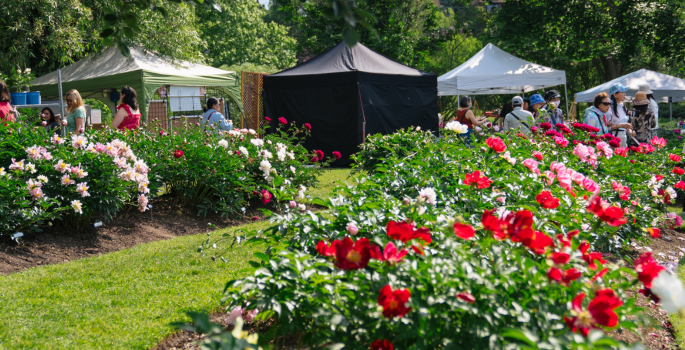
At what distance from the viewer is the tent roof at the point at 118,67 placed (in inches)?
505

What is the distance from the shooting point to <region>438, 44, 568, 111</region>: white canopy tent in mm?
13227

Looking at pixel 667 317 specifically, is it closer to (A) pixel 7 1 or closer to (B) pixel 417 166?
(B) pixel 417 166

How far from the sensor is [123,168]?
468cm

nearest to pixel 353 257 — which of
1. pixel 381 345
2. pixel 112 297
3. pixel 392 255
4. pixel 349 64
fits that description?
pixel 392 255

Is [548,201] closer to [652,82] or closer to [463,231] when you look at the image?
[463,231]

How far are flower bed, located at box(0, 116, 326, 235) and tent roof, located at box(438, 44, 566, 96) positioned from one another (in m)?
8.53

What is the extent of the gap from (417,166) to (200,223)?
119 inches

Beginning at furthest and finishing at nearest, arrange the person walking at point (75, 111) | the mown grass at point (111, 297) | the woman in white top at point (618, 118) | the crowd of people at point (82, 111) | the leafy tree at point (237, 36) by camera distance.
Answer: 1. the leafy tree at point (237, 36)
2. the woman in white top at point (618, 118)
3. the person walking at point (75, 111)
4. the crowd of people at point (82, 111)
5. the mown grass at point (111, 297)

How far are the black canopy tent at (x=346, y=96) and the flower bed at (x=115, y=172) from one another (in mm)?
5154

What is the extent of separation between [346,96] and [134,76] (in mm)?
4913

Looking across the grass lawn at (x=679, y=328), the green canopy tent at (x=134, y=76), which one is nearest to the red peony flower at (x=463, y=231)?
the grass lawn at (x=679, y=328)

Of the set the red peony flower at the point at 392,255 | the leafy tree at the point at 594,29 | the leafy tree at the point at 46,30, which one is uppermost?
Answer: the leafy tree at the point at 594,29

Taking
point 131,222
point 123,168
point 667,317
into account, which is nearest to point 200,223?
point 131,222

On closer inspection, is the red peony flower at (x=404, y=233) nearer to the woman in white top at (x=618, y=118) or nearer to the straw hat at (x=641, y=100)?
the woman in white top at (x=618, y=118)
